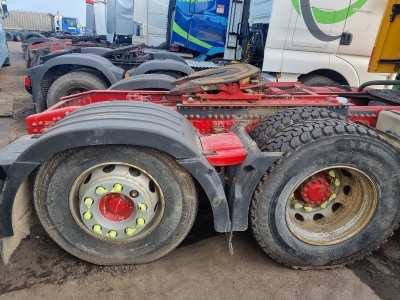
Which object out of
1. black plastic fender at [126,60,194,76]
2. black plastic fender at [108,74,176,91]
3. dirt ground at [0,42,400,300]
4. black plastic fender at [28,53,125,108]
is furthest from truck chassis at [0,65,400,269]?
black plastic fender at [126,60,194,76]

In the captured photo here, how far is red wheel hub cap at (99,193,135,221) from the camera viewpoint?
214 cm

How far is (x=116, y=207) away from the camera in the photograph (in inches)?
85.1

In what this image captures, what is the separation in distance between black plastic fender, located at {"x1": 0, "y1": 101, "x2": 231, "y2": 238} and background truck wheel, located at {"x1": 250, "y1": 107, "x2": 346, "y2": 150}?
59 centimetres

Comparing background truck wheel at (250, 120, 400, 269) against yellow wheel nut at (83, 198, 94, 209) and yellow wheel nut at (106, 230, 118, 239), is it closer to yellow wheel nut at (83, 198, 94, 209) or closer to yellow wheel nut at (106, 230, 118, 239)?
yellow wheel nut at (106, 230, 118, 239)

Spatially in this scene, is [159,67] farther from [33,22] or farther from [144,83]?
[33,22]

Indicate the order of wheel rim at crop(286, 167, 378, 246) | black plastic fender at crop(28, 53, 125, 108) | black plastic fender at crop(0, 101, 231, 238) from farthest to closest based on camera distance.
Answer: black plastic fender at crop(28, 53, 125, 108) < wheel rim at crop(286, 167, 378, 246) < black plastic fender at crop(0, 101, 231, 238)

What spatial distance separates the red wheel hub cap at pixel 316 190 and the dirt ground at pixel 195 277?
55 centimetres

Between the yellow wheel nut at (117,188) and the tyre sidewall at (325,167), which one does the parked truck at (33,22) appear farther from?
the tyre sidewall at (325,167)

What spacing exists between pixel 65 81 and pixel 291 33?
14.1ft

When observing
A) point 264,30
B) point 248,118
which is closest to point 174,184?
point 248,118

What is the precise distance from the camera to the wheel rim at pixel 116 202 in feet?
6.75

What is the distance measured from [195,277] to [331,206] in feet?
3.90

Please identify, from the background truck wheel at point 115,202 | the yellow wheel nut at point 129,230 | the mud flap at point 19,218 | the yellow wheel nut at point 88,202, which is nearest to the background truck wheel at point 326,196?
the background truck wheel at point 115,202

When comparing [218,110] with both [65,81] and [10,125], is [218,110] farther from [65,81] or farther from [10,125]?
[10,125]
